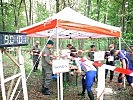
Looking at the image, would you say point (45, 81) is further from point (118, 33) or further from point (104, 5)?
point (104, 5)

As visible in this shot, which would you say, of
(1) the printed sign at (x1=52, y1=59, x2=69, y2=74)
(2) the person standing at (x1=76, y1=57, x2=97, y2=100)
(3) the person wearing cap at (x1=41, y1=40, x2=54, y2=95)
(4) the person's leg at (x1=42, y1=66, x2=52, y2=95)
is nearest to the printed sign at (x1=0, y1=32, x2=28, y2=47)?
(1) the printed sign at (x1=52, y1=59, x2=69, y2=74)

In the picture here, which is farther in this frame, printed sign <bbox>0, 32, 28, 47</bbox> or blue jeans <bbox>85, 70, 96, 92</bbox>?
blue jeans <bbox>85, 70, 96, 92</bbox>

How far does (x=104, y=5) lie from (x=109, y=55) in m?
13.4

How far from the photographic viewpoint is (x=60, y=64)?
6.32 metres

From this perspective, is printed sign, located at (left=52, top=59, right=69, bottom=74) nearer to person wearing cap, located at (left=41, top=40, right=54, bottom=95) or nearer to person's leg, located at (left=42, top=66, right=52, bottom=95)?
person wearing cap, located at (left=41, top=40, right=54, bottom=95)

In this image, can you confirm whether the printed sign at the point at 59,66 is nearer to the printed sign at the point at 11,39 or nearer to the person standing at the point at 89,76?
the printed sign at the point at 11,39

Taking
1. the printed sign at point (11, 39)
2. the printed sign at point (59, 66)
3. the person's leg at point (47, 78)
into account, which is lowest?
the person's leg at point (47, 78)

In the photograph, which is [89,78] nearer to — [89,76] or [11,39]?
[89,76]

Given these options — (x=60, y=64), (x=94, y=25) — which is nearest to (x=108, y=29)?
(x=94, y=25)

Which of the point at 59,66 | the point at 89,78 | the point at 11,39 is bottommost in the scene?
the point at 89,78

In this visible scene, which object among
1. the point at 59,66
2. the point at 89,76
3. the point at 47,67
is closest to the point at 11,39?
the point at 59,66

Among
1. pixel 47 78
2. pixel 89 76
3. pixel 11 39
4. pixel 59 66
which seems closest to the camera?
pixel 11 39

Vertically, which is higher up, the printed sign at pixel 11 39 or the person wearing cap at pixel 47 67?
the printed sign at pixel 11 39

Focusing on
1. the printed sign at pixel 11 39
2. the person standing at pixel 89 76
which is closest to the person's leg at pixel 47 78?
the person standing at pixel 89 76
